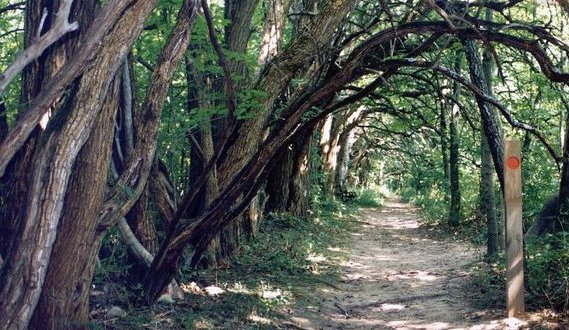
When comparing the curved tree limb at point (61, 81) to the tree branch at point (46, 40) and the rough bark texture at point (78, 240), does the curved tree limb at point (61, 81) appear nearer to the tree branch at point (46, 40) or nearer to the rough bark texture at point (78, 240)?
the tree branch at point (46, 40)

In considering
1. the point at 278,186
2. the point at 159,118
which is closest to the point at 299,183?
the point at 278,186

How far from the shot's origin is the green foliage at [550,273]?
668 cm

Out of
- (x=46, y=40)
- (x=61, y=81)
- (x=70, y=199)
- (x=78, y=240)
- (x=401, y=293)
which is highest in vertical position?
(x=46, y=40)

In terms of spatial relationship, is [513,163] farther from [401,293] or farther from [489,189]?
[489,189]

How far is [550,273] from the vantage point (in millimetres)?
7016

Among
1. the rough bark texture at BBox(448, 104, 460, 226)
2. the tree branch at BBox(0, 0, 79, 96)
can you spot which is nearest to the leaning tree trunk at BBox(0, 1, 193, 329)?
the tree branch at BBox(0, 0, 79, 96)

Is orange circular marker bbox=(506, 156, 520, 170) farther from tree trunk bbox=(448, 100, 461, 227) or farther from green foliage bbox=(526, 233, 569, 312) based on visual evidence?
tree trunk bbox=(448, 100, 461, 227)

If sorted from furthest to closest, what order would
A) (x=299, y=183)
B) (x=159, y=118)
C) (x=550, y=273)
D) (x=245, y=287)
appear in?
(x=299, y=183) < (x=245, y=287) < (x=550, y=273) < (x=159, y=118)

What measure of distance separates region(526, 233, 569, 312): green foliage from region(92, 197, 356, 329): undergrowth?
2983mm

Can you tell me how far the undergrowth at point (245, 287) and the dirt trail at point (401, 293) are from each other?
14.2 inches

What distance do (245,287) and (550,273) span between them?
402 centimetres

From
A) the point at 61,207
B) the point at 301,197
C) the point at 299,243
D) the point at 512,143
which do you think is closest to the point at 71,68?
the point at 61,207

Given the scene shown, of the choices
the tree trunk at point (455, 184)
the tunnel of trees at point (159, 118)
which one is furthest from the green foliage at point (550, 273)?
the tree trunk at point (455, 184)

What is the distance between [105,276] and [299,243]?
6624 millimetres
